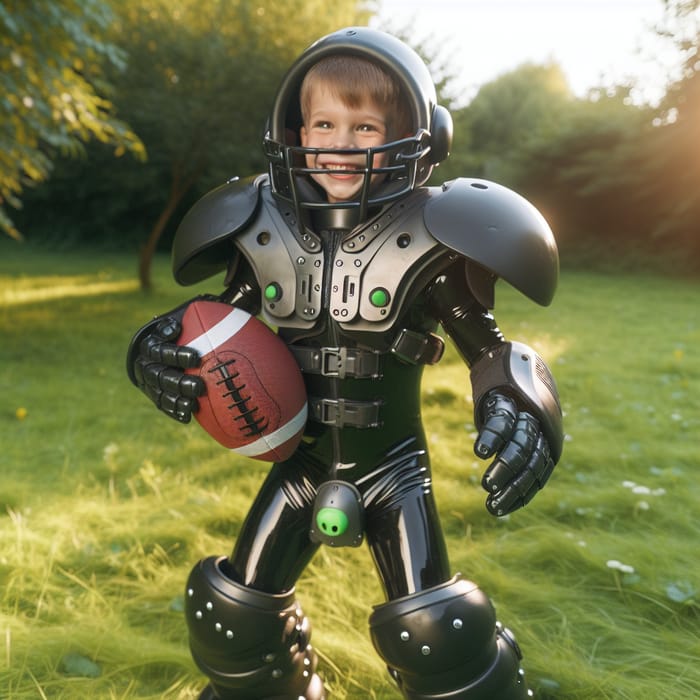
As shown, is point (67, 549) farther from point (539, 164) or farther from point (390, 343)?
point (539, 164)

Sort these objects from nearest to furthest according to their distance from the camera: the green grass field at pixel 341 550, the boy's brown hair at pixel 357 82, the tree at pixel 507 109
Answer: the boy's brown hair at pixel 357 82 < the green grass field at pixel 341 550 < the tree at pixel 507 109

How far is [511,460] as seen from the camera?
5.03 feet

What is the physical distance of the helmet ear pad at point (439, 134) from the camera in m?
1.88

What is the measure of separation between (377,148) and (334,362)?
58 centimetres

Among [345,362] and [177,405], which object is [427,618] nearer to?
[345,362]

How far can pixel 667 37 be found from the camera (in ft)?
52.8

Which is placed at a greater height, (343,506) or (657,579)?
(343,506)

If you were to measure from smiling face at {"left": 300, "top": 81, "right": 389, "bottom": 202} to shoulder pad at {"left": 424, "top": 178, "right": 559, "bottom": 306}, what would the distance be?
224 millimetres

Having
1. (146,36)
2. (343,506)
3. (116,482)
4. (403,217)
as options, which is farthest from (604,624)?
(146,36)

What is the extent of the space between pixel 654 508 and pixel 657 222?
1523cm

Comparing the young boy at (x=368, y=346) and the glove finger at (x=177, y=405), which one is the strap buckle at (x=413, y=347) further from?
the glove finger at (x=177, y=405)

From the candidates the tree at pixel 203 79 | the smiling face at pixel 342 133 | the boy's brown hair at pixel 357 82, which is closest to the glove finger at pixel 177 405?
the smiling face at pixel 342 133

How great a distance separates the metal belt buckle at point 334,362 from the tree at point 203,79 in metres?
8.74

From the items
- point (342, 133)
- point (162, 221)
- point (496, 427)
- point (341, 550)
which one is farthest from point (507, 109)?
point (496, 427)
